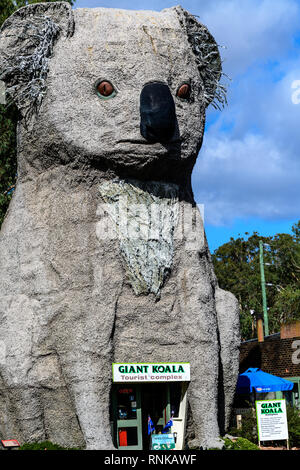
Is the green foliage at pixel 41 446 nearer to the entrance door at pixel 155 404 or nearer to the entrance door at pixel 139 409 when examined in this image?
the entrance door at pixel 139 409

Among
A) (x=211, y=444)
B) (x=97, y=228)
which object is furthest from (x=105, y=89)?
(x=211, y=444)

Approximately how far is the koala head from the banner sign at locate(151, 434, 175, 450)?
3419 mm

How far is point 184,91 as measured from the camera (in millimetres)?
9320

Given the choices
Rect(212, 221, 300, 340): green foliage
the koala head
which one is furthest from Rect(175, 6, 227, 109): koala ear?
Rect(212, 221, 300, 340): green foliage

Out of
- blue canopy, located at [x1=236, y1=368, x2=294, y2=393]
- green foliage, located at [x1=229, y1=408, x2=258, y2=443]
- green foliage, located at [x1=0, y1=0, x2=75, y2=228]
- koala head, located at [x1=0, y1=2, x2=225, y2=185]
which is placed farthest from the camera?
blue canopy, located at [x1=236, y1=368, x2=294, y2=393]

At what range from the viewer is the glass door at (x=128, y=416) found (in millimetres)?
9328

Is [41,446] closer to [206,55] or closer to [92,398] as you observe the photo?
[92,398]

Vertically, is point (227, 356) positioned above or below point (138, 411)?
above

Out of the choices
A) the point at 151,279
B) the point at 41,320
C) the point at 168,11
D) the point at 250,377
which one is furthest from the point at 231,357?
the point at 250,377

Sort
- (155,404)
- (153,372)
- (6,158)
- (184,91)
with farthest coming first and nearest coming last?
1. (6,158)
2. (155,404)
3. (184,91)
4. (153,372)

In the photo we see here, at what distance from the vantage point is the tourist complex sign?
346 inches

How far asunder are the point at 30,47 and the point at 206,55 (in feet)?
8.48

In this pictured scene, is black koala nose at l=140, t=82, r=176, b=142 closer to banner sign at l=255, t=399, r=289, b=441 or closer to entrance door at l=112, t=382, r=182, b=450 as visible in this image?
entrance door at l=112, t=382, r=182, b=450

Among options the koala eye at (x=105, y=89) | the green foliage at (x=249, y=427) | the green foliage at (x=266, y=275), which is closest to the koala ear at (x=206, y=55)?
the koala eye at (x=105, y=89)
